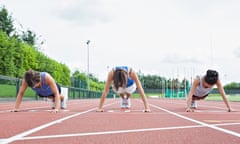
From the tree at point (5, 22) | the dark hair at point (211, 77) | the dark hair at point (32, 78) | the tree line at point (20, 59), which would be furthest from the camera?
the tree at point (5, 22)

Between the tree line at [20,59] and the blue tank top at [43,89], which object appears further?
the tree line at [20,59]

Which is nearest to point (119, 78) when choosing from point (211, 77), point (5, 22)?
point (211, 77)

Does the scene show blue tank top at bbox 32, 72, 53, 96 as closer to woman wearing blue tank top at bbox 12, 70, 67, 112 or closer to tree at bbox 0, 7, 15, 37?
woman wearing blue tank top at bbox 12, 70, 67, 112

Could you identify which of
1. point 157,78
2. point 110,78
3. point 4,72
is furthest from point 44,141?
point 157,78

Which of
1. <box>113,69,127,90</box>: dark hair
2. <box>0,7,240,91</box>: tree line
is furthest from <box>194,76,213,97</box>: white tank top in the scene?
<box>0,7,240,91</box>: tree line

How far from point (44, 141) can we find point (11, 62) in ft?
101

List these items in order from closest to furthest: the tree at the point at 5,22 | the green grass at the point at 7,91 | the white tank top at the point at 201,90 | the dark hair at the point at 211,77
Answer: the dark hair at the point at 211,77 → the white tank top at the point at 201,90 → the green grass at the point at 7,91 → the tree at the point at 5,22

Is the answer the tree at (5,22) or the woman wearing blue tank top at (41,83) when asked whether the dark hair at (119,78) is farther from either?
the tree at (5,22)

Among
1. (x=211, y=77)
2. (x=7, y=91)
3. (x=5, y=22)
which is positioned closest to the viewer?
(x=211, y=77)

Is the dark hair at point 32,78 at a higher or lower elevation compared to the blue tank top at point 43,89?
higher

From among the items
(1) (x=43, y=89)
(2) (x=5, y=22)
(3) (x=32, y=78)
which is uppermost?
(2) (x=5, y=22)

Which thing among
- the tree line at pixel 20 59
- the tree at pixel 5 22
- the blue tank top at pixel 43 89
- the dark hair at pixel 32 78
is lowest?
the blue tank top at pixel 43 89

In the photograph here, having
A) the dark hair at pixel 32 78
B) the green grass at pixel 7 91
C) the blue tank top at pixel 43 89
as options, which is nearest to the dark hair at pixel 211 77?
the blue tank top at pixel 43 89

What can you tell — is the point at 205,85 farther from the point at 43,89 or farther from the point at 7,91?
the point at 7,91
